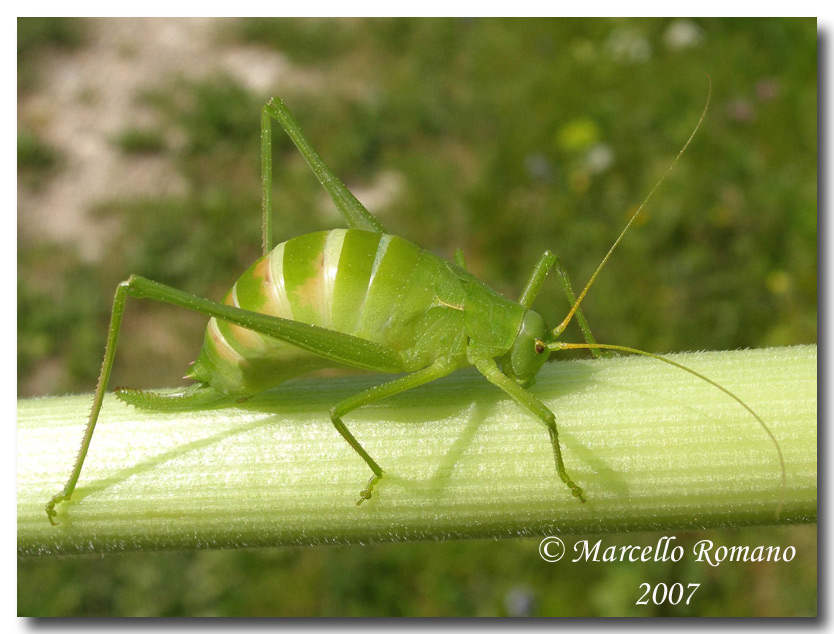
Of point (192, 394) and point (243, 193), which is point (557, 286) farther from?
point (192, 394)

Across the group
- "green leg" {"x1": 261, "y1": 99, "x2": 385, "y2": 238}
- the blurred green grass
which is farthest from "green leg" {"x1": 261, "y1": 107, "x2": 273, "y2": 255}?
the blurred green grass

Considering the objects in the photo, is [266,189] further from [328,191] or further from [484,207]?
[484,207]

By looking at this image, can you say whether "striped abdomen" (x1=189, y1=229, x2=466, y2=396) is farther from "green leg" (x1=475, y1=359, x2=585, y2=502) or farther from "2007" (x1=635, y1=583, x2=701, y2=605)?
"2007" (x1=635, y1=583, x2=701, y2=605)

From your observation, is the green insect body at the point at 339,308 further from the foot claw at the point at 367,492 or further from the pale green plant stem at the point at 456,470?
the foot claw at the point at 367,492

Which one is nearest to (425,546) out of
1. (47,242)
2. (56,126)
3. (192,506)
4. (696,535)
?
(696,535)

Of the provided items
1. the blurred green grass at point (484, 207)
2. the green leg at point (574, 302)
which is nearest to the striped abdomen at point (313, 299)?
the green leg at point (574, 302)

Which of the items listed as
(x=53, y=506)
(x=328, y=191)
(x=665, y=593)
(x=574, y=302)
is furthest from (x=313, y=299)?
(x=665, y=593)
